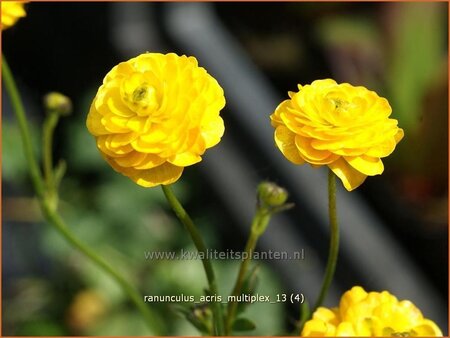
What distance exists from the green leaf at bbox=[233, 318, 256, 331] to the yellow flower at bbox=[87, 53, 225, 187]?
16cm

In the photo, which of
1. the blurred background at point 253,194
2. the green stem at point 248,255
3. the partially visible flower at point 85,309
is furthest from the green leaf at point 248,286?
the partially visible flower at point 85,309

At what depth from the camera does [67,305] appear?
155cm

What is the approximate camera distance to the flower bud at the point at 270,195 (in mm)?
631

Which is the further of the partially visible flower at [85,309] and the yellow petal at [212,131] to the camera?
the partially visible flower at [85,309]

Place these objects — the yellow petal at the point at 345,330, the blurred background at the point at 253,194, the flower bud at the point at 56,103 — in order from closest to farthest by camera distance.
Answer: the yellow petal at the point at 345,330 < the flower bud at the point at 56,103 < the blurred background at the point at 253,194

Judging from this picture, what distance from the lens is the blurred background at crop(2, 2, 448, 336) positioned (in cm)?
146

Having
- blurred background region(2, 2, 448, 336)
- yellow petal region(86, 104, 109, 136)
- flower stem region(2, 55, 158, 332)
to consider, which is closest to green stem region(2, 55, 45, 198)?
flower stem region(2, 55, 158, 332)

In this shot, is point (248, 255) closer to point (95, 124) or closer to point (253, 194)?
point (95, 124)

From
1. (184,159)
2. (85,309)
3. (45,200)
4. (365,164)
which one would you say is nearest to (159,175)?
(184,159)

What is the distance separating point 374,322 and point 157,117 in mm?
179

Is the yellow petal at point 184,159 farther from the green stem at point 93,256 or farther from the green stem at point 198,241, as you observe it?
the green stem at point 93,256

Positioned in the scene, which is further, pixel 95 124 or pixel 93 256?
pixel 93 256

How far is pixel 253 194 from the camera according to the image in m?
1.60

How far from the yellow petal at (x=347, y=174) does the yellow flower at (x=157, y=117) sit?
8 centimetres
